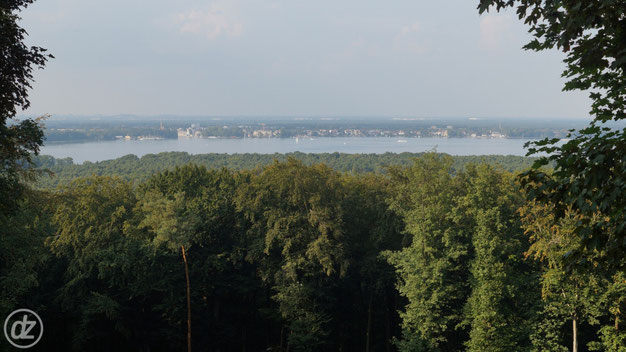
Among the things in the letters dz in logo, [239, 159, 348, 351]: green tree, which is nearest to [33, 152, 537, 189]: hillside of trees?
[239, 159, 348, 351]: green tree

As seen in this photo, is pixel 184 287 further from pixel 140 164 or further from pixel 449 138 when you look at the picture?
pixel 449 138

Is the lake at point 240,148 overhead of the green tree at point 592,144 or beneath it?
beneath

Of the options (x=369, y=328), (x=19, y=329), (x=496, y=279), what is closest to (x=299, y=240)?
(x=369, y=328)

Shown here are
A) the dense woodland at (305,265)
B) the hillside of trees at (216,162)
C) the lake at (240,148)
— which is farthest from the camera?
the lake at (240,148)

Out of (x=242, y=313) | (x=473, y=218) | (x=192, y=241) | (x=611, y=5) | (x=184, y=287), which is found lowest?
(x=242, y=313)

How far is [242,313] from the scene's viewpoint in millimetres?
24641

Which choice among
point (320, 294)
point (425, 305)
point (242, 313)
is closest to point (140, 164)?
point (242, 313)

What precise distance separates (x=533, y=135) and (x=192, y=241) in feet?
379

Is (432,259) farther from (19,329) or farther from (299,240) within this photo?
(19,329)

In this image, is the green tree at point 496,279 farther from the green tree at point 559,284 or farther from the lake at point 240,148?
the lake at point 240,148

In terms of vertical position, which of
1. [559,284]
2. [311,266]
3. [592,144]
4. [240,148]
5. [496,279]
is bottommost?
[240,148]

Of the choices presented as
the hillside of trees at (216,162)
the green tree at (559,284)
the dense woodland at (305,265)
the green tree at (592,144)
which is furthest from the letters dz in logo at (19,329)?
the hillside of trees at (216,162)

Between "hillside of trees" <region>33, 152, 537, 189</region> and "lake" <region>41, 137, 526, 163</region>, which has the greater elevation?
"hillside of trees" <region>33, 152, 537, 189</region>

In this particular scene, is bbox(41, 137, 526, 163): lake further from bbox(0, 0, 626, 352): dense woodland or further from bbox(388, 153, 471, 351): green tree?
bbox(388, 153, 471, 351): green tree
